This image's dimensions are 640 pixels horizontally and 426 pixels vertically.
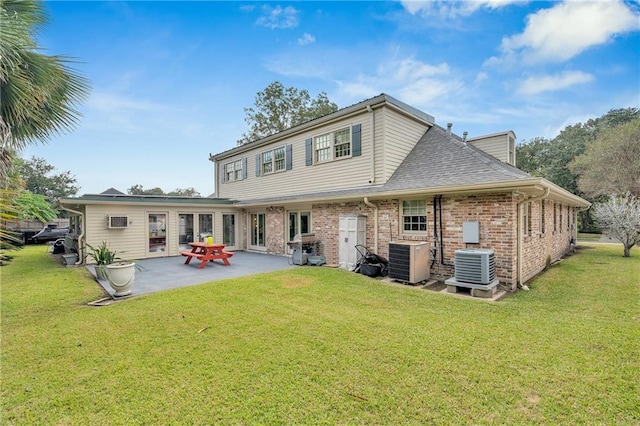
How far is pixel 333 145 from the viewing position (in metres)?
10.5

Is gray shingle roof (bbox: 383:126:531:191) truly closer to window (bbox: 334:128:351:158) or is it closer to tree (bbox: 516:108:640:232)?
window (bbox: 334:128:351:158)

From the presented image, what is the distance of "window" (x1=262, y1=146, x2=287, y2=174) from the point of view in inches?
504

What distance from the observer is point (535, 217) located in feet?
25.8

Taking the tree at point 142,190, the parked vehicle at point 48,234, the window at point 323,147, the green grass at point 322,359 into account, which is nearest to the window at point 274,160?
the window at point 323,147

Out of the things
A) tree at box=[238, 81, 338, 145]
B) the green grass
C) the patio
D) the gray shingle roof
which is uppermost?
tree at box=[238, 81, 338, 145]

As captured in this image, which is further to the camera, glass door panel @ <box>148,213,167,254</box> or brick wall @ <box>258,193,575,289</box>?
glass door panel @ <box>148,213,167,254</box>

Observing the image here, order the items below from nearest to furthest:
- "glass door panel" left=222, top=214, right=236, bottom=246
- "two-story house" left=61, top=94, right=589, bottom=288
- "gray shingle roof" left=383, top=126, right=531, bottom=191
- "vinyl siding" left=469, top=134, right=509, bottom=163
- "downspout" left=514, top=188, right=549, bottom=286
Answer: "downspout" left=514, top=188, right=549, bottom=286 < "two-story house" left=61, top=94, right=589, bottom=288 < "gray shingle roof" left=383, top=126, right=531, bottom=191 < "vinyl siding" left=469, top=134, right=509, bottom=163 < "glass door panel" left=222, top=214, right=236, bottom=246

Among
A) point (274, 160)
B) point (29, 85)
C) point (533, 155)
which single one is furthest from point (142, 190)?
point (533, 155)

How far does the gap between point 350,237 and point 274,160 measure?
614 centimetres

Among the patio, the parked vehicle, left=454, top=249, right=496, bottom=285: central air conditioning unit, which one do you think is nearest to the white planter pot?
the patio

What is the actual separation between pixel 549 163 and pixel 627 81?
790 inches

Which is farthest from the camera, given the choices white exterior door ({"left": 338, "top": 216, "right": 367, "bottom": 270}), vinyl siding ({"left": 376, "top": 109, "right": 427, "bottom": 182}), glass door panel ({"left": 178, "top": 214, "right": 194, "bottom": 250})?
glass door panel ({"left": 178, "top": 214, "right": 194, "bottom": 250})

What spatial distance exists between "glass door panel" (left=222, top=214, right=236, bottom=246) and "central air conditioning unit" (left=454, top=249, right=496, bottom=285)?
11.0 meters

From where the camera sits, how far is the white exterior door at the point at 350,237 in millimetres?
8790
